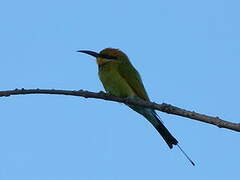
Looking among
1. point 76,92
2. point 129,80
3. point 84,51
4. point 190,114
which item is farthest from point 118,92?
point 190,114

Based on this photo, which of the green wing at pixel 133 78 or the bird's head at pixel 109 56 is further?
the bird's head at pixel 109 56

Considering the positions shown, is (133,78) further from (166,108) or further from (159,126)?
(166,108)

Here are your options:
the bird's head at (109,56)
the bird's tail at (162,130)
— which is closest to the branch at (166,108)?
the bird's tail at (162,130)

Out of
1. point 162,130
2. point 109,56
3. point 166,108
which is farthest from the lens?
point 109,56

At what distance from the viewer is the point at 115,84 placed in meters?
3.38

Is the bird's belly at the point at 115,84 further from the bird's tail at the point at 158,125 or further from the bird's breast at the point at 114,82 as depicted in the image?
the bird's tail at the point at 158,125

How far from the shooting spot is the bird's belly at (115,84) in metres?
3.36

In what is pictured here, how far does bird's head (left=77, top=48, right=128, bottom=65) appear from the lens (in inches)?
141

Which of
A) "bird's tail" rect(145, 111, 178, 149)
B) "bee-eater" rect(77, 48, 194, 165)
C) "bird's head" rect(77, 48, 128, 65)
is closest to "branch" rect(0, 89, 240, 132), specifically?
"bird's tail" rect(145, 111, 178, 149)

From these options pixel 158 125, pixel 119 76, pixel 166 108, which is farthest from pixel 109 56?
pixel 166 108

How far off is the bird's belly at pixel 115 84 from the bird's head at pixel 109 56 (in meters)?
0.16

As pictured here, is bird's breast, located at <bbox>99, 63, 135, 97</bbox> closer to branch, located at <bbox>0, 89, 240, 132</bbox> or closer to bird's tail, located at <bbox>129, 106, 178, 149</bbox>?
bird's tail, located at <bbox>129, 106, 178, 149</bbox>

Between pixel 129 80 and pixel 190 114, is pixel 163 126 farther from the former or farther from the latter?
pixel 190 114

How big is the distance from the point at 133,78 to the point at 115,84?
177mm
